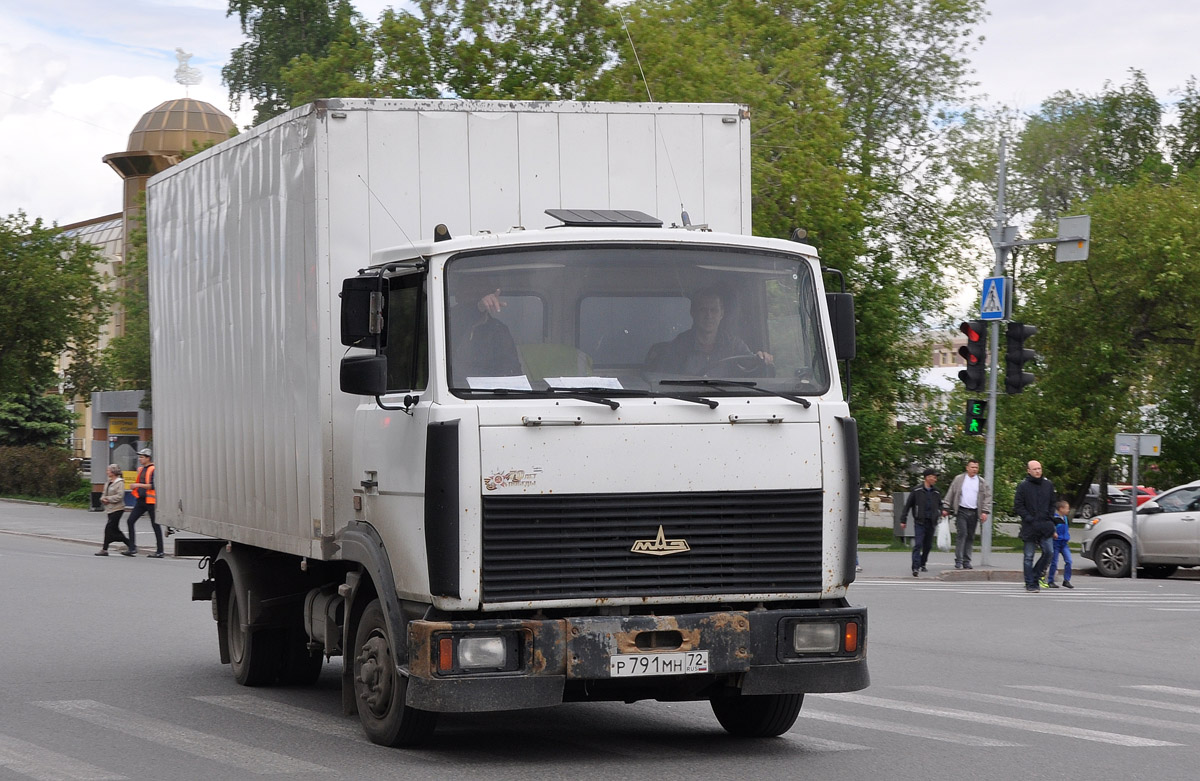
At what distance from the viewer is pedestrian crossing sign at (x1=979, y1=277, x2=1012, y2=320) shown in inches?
1006

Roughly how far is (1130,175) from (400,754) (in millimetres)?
59057

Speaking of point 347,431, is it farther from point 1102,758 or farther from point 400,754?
point 1102,758

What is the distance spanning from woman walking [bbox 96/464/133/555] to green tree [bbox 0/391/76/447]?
144ft

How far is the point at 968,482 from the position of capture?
26.8 m

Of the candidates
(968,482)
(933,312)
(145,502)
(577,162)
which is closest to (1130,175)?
(933,312)

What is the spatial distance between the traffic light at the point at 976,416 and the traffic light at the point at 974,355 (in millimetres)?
895

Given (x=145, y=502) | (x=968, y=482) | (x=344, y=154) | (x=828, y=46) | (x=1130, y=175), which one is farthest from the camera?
(x=1130, y=175)

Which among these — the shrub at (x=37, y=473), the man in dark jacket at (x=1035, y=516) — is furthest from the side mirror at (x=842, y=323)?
the shrub at (x=37, y=473)

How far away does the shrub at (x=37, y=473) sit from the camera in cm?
5791

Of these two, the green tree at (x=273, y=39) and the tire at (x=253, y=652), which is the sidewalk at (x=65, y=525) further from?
the tire at (x=253, y=652)

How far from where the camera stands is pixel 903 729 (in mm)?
9430

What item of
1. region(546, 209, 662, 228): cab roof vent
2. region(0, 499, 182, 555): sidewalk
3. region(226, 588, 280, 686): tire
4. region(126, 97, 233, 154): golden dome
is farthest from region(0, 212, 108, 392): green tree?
region(546, 209, 662, 228): cab roof vent

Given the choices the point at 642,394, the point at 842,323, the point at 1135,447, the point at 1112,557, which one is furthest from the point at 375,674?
the point at 1112,557

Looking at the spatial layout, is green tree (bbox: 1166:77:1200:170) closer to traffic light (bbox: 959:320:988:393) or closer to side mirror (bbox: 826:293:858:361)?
traffic light (bbox: 959:320:988:393)
